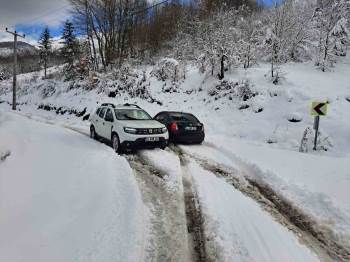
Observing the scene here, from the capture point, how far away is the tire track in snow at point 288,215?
5.55m

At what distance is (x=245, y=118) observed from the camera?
60.0 ft

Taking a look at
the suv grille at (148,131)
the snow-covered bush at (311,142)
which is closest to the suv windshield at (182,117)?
the suv grille at (148,131)

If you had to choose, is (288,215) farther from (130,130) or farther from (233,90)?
(233,90)

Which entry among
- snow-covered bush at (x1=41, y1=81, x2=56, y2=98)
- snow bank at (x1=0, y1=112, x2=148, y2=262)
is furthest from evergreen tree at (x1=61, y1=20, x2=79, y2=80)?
snow bank at (x1=0, y1=112, x2=148, y2=262)

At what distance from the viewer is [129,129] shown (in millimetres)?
11891

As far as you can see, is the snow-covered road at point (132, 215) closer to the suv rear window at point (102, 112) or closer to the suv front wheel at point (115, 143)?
the suv front wheel at point (115, 143)

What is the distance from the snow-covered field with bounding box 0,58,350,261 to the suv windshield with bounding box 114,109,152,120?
1.44 meters

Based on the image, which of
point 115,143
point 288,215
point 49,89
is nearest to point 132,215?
point 288,215

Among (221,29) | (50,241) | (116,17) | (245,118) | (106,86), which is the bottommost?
(50,241)

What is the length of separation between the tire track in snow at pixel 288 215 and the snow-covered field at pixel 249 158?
0.18 metres

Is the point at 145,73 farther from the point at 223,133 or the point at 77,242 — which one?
the point at 77,242

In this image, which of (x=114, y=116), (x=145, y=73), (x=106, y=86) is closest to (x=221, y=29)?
(x=145, y=73)

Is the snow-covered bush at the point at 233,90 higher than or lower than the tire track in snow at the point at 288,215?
higher

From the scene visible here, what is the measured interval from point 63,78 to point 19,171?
86.6ft
